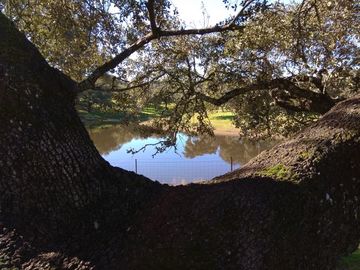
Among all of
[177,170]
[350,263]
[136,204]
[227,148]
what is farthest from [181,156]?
[136,204]

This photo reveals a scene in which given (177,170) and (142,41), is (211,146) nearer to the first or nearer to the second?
(177,170)

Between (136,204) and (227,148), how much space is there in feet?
94.7

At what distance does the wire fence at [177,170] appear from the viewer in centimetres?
1950

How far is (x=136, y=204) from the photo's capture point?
280cm

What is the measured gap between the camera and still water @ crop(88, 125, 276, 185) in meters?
19.8

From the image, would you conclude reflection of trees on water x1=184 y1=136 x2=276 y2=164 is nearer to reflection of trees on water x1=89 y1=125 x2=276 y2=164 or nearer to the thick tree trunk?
reflection of trees on water x1=89 y1=125 x2=276 y2=164

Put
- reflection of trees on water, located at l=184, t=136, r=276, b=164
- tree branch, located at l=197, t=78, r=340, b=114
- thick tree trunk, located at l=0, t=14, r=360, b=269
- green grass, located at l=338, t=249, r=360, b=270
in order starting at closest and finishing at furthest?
thick tree trunk, located at l=0, t=14, r=360, b=269
green grass, located at l=338, t=249, r=360, b=270
tree branch, located at l=197, t=78, r=340, b=114
reflection of trees on water, located at l=184, t=136, r=276, b=164

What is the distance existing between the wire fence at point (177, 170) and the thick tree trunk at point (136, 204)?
16011 millimetres

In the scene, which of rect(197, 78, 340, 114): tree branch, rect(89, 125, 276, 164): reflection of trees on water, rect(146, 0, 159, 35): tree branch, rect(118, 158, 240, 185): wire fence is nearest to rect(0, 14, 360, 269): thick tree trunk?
rect(146, 0, 159, 35): tree branch

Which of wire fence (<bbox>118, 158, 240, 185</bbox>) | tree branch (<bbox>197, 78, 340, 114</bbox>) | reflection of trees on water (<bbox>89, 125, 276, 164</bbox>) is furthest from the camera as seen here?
reflection of trees on water (<bbox>89, 125, 276, 164</bbox>)

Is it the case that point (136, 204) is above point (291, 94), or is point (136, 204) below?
below

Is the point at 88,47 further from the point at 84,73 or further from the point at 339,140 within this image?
the point at 339,140

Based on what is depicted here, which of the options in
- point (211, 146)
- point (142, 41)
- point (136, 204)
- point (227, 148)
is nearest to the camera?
point (136, 204)

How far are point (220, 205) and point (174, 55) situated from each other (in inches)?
306
